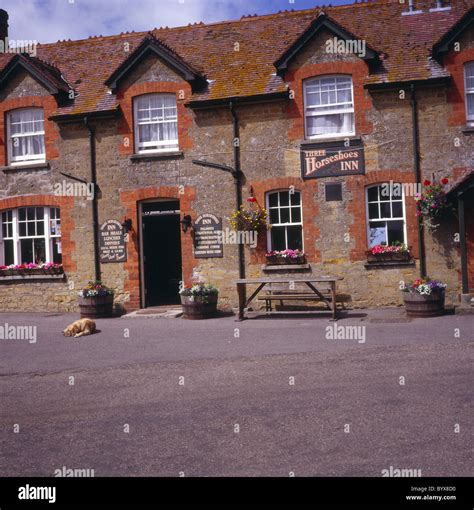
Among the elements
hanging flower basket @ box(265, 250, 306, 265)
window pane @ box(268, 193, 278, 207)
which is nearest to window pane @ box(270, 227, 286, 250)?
hanging flower basket @ box(265, 250, 306, 265)

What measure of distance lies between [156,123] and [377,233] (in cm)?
698

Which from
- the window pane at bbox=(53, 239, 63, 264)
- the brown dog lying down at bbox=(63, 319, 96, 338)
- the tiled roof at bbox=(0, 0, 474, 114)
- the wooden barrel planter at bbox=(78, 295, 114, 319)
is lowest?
the brown dog lying down at bbox=(63, 319, 96, 338)

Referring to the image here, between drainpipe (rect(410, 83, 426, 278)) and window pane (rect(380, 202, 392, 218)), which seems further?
window pane (rect(380, 202, 392, 218))

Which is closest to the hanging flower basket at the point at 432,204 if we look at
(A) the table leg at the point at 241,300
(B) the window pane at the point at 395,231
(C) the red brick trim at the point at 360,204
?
(C) the red brick trim at the point at 360,204

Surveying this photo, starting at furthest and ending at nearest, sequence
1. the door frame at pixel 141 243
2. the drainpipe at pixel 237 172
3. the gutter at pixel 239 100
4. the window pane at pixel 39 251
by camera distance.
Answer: the window pane at pixel 39 251, the door frame at pixel 141 243, the drainpipe at pixel 237 172, the gutter at pixel 239 100

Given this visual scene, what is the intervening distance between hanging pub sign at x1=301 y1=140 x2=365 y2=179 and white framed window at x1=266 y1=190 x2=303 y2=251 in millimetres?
804

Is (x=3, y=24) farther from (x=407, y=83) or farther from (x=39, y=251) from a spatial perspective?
(x=407, y=83)

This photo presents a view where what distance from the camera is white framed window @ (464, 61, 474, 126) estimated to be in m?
15.0

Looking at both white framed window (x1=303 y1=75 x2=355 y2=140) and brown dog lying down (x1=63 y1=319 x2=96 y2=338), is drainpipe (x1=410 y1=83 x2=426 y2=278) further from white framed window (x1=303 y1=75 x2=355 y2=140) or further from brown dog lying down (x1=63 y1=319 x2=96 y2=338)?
brown dog lying down (x1=63 y1=319 x2=96 y2=338)

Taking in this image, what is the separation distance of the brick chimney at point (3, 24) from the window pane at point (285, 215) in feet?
40.6

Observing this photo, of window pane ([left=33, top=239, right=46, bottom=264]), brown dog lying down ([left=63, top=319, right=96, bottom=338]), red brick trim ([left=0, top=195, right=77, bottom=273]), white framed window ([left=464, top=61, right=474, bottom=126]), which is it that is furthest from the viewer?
window pane ([left=33, top=239, right=46, bottom=264])

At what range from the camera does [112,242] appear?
54.8ft

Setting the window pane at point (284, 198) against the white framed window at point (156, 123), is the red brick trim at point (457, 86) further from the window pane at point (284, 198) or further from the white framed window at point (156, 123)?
the white framed window at point (156, 123)

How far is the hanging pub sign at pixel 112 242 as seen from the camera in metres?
16.7
